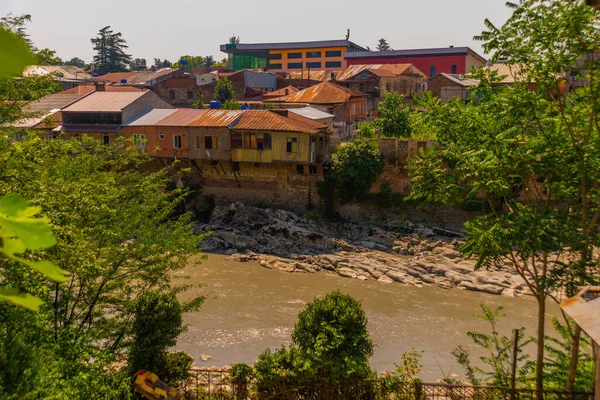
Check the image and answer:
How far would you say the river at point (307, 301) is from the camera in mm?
13039

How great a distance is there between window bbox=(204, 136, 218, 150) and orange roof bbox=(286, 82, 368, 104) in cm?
768

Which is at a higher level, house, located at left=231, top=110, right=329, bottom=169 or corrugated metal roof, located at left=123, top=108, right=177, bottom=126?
corrugated metal roof, located at left=123, top=108, right=177, bottom=126

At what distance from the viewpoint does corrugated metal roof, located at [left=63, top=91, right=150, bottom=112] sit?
27.3 meters

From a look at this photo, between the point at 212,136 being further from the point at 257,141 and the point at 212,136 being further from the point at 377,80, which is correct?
the point at 377,80

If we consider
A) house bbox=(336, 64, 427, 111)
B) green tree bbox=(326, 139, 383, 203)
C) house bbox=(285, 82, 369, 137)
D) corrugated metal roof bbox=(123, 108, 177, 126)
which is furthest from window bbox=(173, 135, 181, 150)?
house bbox=(336, 64, 427, 111)

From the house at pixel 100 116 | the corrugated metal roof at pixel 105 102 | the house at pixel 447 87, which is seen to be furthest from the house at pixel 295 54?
the house at pixel 100 116

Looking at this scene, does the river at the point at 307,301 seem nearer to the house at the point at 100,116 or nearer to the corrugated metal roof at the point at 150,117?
the corrugated metal roof at the point at 150,117

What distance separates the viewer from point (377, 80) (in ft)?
122

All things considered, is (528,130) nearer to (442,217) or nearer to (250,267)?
(250,267)

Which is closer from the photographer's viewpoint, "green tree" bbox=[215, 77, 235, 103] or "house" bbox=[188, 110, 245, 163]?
"house" bbox=[188, 110, 245, 163]

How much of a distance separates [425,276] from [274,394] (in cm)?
1132

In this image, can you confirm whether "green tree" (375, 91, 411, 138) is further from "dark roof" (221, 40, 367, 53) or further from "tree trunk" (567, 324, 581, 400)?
"dark roof" (221, 40, 367, 53)

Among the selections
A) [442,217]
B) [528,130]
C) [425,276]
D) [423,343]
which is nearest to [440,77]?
[442,217]

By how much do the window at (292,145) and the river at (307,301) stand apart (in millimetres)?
6426
